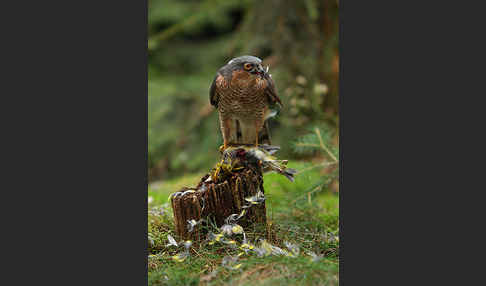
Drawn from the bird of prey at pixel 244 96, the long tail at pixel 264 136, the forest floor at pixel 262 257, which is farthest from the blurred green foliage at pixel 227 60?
the forest floor at pixel 262 257

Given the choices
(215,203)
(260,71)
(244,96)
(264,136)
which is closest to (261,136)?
(264,136)

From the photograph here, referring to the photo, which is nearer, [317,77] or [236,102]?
[236,102]

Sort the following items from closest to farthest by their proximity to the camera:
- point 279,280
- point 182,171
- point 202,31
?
point 279,280
point 182,171
point 202,31

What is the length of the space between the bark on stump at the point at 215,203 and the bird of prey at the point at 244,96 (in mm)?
Answer: 414

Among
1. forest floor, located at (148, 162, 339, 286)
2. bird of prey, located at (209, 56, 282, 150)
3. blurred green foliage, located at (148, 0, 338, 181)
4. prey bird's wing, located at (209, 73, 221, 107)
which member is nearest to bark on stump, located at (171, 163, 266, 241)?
forest floor, located at (148, 162, 339, 286)

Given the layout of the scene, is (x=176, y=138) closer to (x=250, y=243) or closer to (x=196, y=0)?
(x=196, y=0)

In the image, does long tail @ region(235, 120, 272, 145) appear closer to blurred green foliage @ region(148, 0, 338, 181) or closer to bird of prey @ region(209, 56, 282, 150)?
bird of prey @ region(209, 56, 282, 150)

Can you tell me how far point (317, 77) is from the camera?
4.55 meters

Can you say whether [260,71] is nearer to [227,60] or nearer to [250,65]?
[250,65]

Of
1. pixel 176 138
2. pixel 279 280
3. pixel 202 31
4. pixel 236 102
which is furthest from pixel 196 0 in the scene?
pixel 279 280

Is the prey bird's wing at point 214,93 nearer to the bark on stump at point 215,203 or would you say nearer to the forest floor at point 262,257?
the bark on stump at point 215,203

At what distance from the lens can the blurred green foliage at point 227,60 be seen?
13.0 feet

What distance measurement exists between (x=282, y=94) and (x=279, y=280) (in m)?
3.02

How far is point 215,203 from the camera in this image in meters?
1.98
